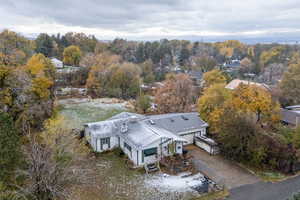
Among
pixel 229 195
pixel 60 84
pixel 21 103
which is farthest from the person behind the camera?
pixel 60 84

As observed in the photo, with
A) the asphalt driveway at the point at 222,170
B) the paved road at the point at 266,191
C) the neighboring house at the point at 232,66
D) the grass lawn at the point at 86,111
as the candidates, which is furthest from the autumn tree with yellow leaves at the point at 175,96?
the neighboring house at the point at 232,66

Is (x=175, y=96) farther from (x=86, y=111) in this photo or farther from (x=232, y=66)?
(x=232, y=66)

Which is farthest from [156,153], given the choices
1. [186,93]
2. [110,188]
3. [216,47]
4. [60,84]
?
[216,47]

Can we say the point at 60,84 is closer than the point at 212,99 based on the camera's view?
No

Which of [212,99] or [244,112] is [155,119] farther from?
[244,112]

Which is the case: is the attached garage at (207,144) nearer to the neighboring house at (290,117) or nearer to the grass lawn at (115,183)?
the grass lawn at (115,183)

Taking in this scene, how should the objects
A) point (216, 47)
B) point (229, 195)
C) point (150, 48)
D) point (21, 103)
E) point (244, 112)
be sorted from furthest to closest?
point (216, 47) → point (150, 48) → point (244, 112) → point (21, 103) → point (229, 195)

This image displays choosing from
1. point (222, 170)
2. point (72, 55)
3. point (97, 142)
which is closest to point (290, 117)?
point (222, 170)
